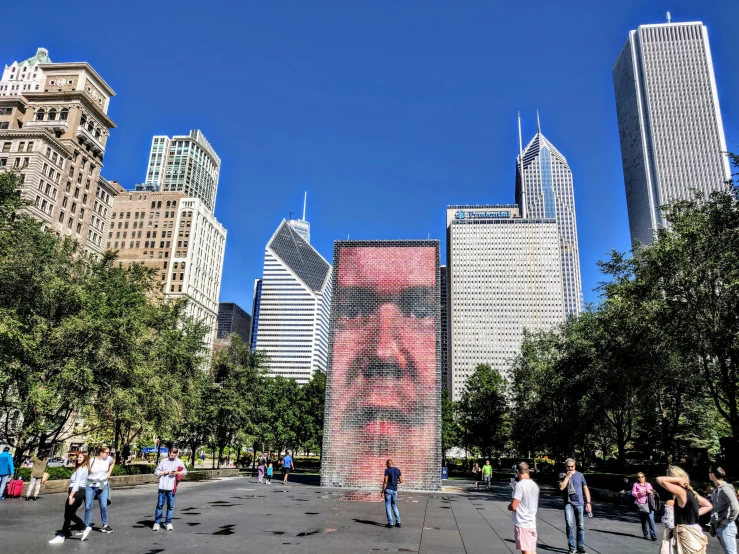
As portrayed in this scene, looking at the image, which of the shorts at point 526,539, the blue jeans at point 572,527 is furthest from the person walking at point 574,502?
the shorts at point 526,539

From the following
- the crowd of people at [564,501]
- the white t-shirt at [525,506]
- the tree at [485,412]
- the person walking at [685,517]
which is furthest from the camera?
the tree at [485,412]

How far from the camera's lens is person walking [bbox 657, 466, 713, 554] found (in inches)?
292

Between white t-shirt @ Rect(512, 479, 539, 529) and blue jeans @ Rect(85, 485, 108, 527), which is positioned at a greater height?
white t-shirt @ Rect(512, 479, 539, 529)

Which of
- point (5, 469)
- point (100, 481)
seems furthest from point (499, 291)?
point (100, 481)

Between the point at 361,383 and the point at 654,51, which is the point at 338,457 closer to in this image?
the point at 361,383

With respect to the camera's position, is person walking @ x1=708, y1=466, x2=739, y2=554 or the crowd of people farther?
person walking @ x1=708, y1=466, x2=739, y2=554

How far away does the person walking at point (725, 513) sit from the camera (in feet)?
28.4

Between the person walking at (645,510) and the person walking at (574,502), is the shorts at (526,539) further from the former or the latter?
the person walking at (645,510)

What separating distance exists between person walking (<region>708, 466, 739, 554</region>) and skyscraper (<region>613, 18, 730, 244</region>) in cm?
17993

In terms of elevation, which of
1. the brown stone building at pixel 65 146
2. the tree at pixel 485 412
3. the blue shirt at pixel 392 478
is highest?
the brown stone building at pixel 65 146

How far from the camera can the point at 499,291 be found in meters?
193

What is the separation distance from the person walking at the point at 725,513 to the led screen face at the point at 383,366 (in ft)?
72.3

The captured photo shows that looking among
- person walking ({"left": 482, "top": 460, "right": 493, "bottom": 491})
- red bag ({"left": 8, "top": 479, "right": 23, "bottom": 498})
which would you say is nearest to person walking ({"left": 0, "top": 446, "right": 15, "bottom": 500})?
red bag ({"left": 8, "top": 479, "right": 23, "bottom": 498})

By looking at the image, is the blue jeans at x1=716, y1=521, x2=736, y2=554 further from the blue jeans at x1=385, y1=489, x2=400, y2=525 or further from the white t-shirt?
the blue jeans at x1=385, y1=489, x2=400, y2=525
